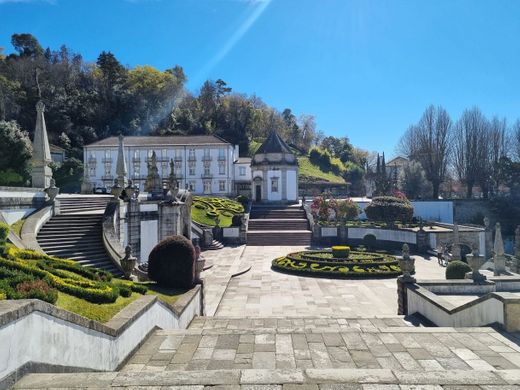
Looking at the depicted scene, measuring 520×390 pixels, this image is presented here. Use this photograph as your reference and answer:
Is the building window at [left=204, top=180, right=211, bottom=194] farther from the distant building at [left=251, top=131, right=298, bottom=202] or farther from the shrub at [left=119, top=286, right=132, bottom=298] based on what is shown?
the shrub at [left=119, top=286, right=132, bottom=298]

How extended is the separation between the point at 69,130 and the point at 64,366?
69.6m

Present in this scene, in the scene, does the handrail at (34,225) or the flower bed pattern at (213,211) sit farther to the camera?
the flower bed pattern at (213,211)

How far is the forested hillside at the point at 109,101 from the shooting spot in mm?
65125

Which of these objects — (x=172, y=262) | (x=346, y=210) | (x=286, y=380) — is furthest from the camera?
(x=346, y=210)

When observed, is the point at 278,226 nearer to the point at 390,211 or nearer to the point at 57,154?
the point at 390,211

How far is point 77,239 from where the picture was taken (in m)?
14.2

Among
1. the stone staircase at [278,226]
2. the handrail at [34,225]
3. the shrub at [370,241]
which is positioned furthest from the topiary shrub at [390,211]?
the handrail at [34,225]

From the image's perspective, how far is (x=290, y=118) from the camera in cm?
10675

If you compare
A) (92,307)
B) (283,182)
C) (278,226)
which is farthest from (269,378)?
(283,182)

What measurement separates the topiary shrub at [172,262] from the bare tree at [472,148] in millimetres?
48572

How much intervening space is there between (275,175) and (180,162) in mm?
18390

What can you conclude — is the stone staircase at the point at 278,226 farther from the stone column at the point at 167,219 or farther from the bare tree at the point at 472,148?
the bare tree at the point at 472,148

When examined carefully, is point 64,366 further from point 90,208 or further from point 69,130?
point 69,130

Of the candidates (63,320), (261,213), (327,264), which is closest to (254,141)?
(261,213)
